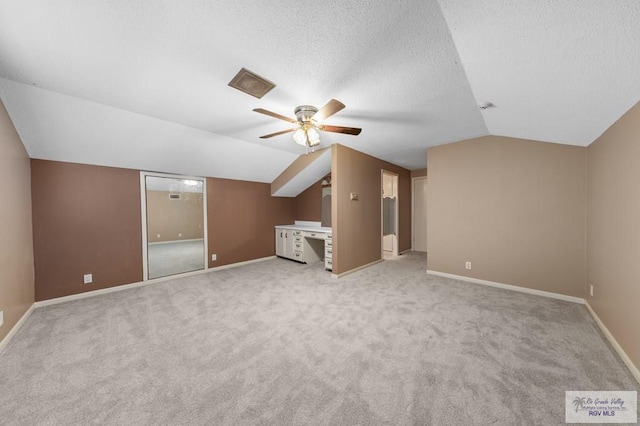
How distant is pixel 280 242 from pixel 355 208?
87.9 inches

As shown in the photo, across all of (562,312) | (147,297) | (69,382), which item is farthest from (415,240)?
(69,382)

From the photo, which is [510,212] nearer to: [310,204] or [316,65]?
[316,65]

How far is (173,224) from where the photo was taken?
7719 mm

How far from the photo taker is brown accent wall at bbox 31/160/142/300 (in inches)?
115

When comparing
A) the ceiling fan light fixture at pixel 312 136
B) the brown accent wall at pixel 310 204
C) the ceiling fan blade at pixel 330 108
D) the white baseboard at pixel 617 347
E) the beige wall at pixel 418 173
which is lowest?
the white baseboard at pixel 617 347

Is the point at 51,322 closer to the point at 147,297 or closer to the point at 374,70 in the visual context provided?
the point at 147,297

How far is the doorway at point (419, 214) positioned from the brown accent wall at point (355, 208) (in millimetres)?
1281

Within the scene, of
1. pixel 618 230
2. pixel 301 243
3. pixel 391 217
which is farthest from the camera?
pixel 391 217

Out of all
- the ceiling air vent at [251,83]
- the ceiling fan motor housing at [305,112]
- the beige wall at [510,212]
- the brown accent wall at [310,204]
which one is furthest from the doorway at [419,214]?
the ceiling air vent at [251,83]

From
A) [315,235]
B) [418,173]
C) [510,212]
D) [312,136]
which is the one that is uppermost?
[418,173]

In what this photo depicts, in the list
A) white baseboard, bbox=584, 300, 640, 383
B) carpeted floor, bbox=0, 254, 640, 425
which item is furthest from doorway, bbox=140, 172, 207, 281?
white baseboard, bbox=584, 300, 640, 383

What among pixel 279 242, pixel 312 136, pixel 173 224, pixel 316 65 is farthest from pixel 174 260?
pixel 316 65

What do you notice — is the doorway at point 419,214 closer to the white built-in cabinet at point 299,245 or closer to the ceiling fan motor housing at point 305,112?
the white built-in cabinet at point 299,245

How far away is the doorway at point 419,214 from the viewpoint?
604cm
